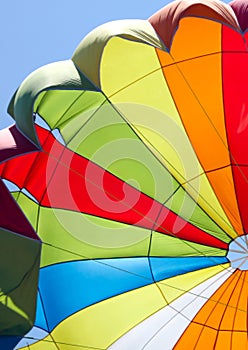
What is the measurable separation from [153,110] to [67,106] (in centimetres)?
70

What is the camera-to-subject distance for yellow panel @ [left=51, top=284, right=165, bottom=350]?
638 centimetres

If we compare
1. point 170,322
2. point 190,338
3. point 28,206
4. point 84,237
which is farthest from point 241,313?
point 28,206

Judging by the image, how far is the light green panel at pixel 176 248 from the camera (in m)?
6.61

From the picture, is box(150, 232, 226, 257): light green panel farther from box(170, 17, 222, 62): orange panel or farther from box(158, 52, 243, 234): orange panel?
box(170, 17, 222, 62): orange panel

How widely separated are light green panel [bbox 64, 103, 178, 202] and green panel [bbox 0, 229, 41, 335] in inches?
34.2

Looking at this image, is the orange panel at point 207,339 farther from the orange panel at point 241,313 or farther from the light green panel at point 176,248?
the light green panel at point 176,248

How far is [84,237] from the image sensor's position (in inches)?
257

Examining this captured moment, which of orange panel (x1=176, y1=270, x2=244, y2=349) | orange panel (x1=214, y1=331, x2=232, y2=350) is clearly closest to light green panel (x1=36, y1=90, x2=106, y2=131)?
orange panel (x1=176, y1=270, x2=244, y2=349)

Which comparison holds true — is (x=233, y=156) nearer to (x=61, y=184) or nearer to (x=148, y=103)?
(x=148, y=103)

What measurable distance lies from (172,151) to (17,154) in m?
1.33

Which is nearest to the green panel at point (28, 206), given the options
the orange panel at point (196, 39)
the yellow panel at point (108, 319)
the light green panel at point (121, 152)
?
the light green panel at point (121, 152)

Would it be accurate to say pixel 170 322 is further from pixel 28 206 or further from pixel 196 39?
pixel 196 39

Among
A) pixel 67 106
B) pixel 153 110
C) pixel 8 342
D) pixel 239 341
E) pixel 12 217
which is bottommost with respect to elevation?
pixel 239 341

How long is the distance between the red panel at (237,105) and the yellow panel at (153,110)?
24cm
